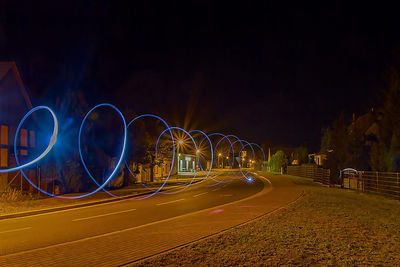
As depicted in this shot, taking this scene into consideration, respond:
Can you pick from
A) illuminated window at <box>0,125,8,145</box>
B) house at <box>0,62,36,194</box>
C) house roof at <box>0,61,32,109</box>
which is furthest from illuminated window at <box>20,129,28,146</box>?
house roof at <box>0,61,32,109</box>

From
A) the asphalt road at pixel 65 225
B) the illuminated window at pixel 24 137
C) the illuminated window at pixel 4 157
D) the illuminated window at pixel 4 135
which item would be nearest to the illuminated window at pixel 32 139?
the illuminated window at pixel 24 137

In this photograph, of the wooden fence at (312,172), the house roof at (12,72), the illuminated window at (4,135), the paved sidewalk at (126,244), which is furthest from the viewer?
the wooden fence at (312,172)

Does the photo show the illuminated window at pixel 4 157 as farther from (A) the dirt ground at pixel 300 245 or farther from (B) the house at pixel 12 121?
(A) the dirt ground at pixel 300 245

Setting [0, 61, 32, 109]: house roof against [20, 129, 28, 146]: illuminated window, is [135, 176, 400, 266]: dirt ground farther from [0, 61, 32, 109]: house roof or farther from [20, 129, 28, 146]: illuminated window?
[0, 61, 32, 109]: house roof

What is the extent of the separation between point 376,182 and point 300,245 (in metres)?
15.9

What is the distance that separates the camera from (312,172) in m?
42.7

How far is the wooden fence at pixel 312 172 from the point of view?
31656mm

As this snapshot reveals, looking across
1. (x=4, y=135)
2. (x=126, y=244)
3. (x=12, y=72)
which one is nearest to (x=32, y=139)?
(x=4, y=135)

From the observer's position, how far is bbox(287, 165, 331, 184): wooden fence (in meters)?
31.7

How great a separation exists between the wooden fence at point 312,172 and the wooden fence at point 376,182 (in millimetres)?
3759

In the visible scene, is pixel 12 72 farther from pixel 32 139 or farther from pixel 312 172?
pixel 312 172

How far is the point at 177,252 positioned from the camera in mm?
6770

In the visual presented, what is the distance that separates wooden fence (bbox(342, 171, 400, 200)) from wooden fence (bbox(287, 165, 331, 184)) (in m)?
3.76

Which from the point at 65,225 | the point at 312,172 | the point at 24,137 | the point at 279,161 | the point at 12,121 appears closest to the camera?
the point at 65,225
